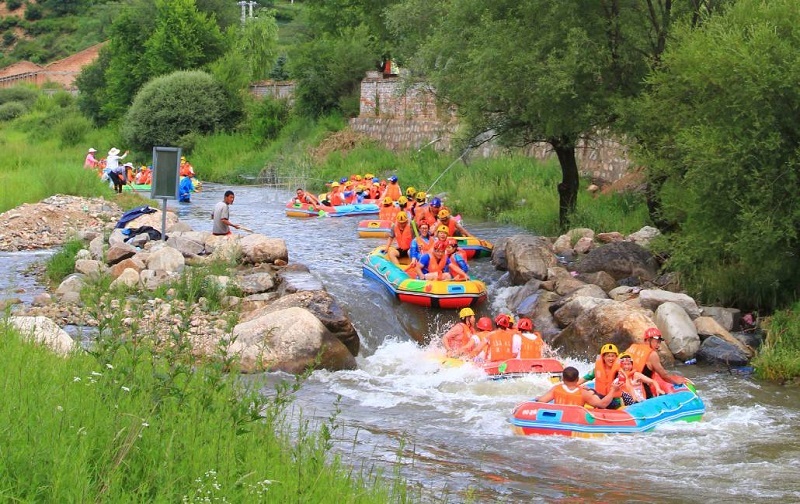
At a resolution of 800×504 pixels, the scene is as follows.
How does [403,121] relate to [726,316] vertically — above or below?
above

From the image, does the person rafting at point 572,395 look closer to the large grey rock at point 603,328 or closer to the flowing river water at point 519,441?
the flowing river water at point 519,441

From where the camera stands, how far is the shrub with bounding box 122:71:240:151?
4753 cm

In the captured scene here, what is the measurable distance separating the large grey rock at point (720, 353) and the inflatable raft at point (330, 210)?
597 inches

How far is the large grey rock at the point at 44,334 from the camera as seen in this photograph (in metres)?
8.82

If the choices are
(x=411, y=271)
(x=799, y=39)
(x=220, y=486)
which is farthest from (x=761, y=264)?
(x=220, y=486)

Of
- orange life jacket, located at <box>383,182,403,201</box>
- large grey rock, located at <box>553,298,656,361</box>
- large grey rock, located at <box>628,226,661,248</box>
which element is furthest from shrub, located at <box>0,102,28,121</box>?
large grey rock, located at <box>553,298,656,361</box>

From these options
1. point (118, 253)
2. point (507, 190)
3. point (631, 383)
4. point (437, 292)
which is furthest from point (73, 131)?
point (631, 383)

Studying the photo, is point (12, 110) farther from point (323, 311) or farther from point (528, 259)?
point (323, 311)

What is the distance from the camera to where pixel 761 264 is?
47.3 ft

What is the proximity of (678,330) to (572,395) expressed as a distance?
371 cm

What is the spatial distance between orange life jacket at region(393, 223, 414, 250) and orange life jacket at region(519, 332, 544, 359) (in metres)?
5.49

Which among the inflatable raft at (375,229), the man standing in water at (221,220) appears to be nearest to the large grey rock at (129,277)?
the man standing in water at (221,220)

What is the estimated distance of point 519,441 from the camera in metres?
10.6

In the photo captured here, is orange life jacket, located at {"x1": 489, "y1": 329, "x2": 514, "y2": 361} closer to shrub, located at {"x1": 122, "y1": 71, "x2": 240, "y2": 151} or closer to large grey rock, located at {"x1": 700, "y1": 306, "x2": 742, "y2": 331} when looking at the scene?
large grey rock, located at {"x1": 700, "y1": 306, "x2": 742, "y2": 331}
